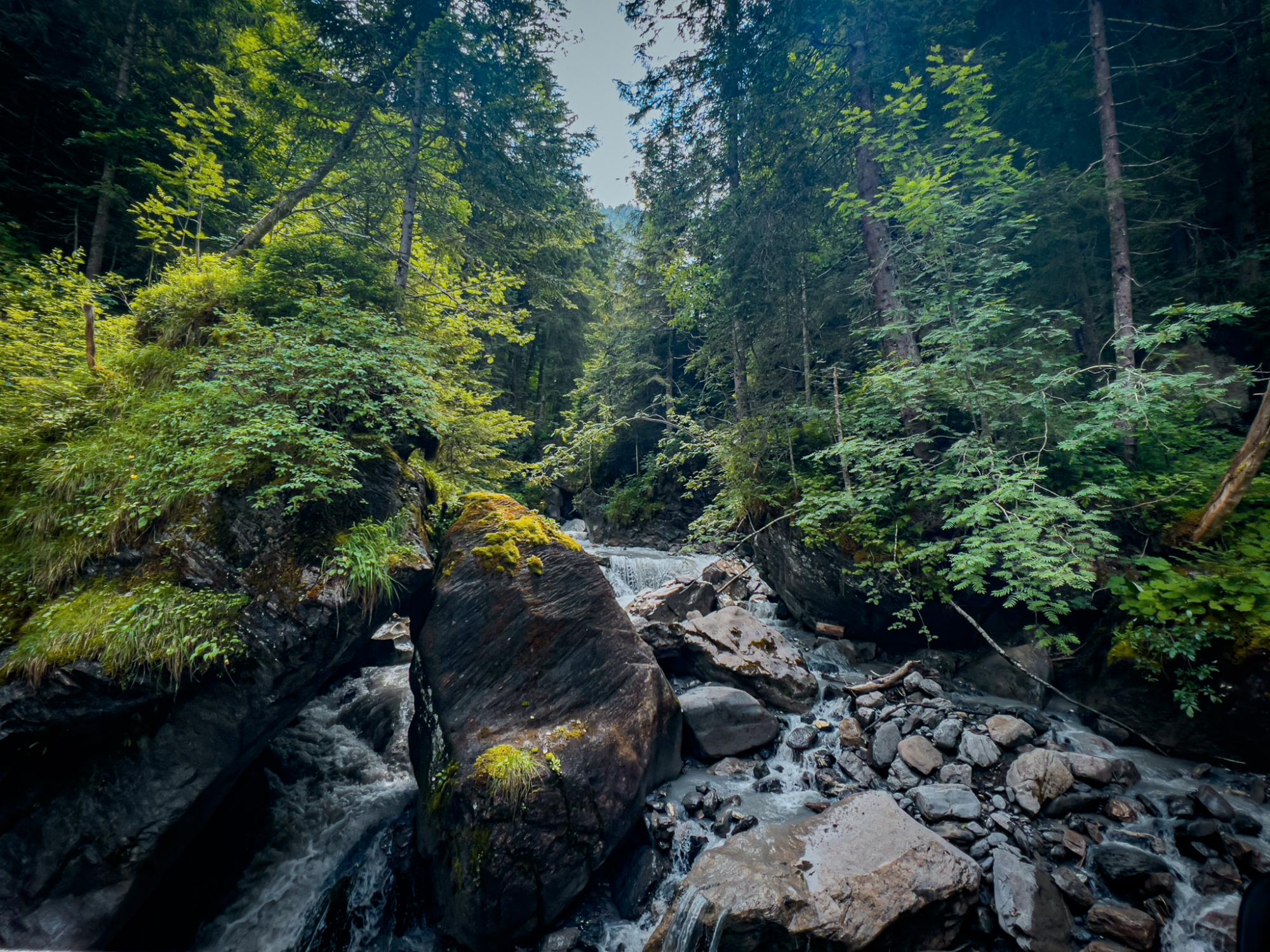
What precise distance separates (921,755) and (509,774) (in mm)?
5200

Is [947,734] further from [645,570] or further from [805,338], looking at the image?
[645,570]

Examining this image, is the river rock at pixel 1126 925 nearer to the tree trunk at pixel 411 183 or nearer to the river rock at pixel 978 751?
the river rock at pixel 978 751

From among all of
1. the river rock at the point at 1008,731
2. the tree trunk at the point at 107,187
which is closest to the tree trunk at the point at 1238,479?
the river rock at the point at 1008,731

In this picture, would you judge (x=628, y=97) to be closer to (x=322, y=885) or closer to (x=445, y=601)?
(x=445, y=601)

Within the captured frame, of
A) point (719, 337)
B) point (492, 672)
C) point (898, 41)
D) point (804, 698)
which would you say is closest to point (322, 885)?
point (492, 672)

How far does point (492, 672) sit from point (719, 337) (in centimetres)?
1042

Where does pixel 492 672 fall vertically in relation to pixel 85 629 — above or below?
below

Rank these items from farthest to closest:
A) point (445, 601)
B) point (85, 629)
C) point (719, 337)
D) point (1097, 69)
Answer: point (719, 337)
point (1097, 69)
point (445, 601)
point (85, 629)

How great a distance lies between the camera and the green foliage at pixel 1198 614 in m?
4.88

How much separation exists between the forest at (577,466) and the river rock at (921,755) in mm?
53

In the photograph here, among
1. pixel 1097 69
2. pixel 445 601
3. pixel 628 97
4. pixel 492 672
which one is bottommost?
pixel 492 672

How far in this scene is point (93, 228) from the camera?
10.5 m

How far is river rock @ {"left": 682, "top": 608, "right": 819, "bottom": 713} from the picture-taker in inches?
284

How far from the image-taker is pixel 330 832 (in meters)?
5.70
